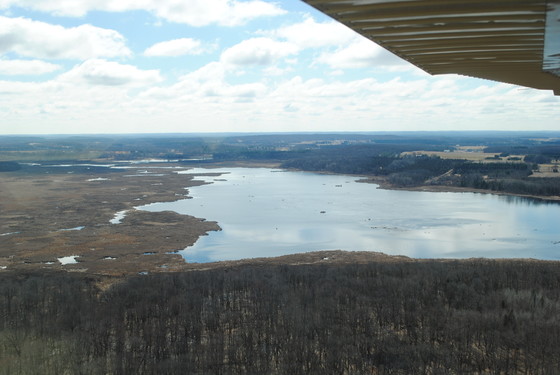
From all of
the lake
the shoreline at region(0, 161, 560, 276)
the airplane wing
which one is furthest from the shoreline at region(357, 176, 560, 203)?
the airplane wing

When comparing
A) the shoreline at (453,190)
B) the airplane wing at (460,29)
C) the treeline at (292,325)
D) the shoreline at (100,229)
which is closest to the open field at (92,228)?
the shoreline at (100,229)

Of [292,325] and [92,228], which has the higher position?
[292,325]

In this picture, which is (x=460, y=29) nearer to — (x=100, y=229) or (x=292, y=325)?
(x=292, y=325)

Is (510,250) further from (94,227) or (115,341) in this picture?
(94,227)

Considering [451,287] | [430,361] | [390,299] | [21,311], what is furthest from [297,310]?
[21,311]

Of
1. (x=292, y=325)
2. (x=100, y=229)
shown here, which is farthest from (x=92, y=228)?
(x=292, y=325)

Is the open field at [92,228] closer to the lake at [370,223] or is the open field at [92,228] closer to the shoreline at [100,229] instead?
the shoreline at [100,229]
